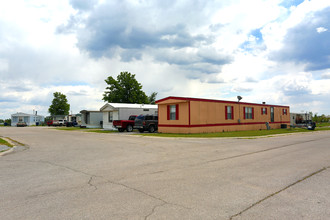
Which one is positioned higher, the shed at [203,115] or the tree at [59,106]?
the tree at [59,106]

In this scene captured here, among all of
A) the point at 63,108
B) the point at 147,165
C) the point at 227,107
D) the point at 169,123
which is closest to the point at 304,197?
the point at 147,165

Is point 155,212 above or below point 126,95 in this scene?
below

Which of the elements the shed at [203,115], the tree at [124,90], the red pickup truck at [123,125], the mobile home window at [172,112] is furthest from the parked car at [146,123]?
the tree at [124,90]

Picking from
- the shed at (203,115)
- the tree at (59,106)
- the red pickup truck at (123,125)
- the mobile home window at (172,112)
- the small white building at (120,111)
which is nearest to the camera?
the shed at (203,115)

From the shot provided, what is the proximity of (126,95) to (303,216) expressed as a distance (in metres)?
56.7

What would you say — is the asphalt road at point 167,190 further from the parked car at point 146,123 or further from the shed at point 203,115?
the parked car at point 146,123

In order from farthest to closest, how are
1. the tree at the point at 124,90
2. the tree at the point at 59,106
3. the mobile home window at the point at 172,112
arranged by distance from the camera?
the tree at the point at 59,106, the tree at the point at 124,90, the mobile home window at the point at 172,112

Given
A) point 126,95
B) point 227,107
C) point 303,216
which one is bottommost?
point 303,216

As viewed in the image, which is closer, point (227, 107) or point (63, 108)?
point (227, 107)

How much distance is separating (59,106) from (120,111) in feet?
177

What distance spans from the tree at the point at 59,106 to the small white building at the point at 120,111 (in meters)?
48.8

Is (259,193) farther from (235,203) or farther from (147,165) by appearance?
(147,165)

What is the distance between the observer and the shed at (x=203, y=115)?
74.8 ft

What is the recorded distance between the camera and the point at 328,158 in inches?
361
